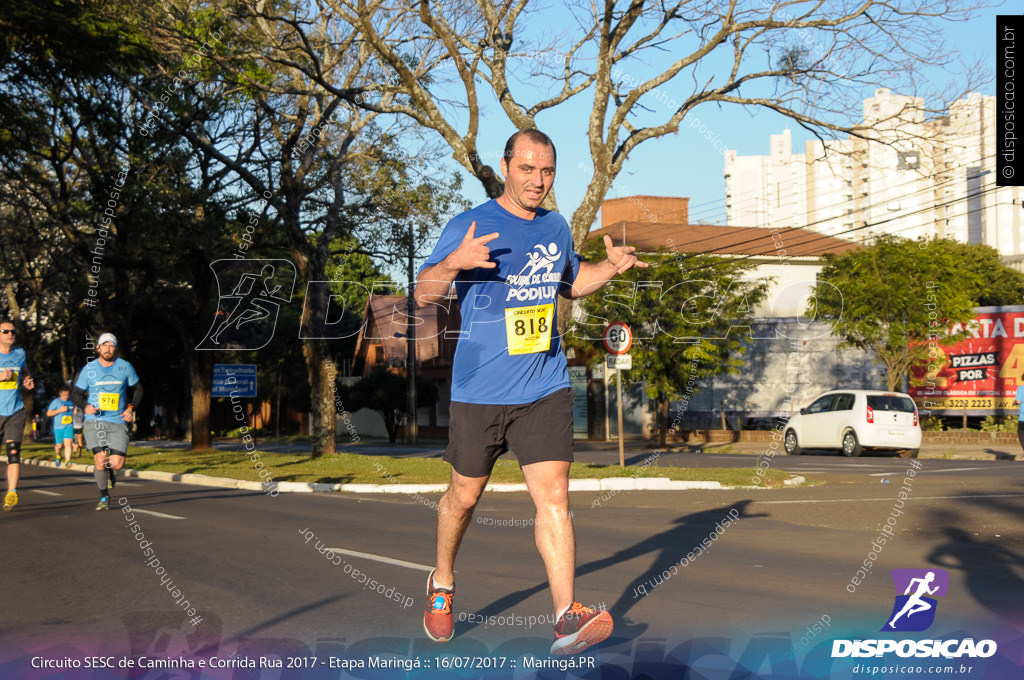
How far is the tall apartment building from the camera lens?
16984 millimetres

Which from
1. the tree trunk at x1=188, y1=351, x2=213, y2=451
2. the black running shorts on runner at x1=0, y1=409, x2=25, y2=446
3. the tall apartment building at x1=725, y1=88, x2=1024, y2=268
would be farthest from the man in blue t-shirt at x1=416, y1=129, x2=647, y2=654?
the tree trunk at x1=188, y1=351, x2=213, y2=451

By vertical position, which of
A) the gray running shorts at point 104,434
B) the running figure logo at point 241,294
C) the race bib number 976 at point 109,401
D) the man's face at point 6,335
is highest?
the running figure logo at point 241,294

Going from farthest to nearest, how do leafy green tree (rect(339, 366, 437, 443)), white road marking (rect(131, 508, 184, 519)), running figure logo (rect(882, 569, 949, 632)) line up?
leafy green tree (rect(339, 366, 437, 443)) → white road marking (rect(131, 508, 184, 519)) → running figure logo (rect(882, 569, 949, 632))

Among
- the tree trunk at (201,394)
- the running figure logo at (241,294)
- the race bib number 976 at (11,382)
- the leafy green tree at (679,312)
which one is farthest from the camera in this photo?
the tree trunk at (201,394)

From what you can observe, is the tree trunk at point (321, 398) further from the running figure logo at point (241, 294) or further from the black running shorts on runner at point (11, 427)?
the black running shorts on runner at point (11, 427)

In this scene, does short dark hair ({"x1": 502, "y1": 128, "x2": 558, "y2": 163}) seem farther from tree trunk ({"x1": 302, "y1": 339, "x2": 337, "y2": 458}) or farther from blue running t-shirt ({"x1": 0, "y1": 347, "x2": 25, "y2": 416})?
tree trunk ({"x1": 302, "y1": 339, "x2": 337, "y2": 458})

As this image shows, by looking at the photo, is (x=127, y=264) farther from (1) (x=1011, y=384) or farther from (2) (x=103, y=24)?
(1) (x=1011, y=384)

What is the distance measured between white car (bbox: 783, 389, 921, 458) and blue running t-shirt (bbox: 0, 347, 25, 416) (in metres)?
17.3

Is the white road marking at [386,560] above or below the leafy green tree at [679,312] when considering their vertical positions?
below

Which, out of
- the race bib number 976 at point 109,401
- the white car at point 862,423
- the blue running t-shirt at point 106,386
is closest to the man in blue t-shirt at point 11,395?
the blue running t-shirt at point 106,386

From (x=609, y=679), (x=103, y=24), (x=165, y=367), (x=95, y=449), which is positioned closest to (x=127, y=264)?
(x=103, y=24)

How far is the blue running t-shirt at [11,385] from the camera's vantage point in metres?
11.6

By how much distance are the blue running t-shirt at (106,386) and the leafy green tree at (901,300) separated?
74.5ft

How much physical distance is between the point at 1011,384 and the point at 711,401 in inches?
472
